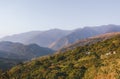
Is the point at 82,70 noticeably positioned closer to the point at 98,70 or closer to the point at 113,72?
the point at 98,70

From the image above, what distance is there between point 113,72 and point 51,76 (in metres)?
50.6

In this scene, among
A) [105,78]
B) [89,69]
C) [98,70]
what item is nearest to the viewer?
[105,78]

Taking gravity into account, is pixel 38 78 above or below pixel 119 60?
below

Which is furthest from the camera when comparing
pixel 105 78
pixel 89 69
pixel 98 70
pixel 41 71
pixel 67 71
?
pixel 41 71

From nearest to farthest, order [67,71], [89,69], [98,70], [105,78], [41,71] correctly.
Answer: [105,78] → [98,70] → [89,69] → [67,71] → [41,71]

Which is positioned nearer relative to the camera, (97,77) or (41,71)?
(97,77)

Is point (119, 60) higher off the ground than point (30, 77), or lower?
higher

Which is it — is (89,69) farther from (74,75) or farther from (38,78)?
(38,78)

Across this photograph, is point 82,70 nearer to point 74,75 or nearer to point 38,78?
point 74,75

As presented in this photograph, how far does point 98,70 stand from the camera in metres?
152

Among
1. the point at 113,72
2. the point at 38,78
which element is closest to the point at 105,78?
the point at 113,72

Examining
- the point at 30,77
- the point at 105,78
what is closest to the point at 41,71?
the point at 30,77

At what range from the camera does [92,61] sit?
602 feet

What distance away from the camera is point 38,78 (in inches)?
7141
